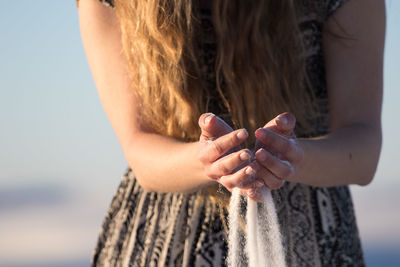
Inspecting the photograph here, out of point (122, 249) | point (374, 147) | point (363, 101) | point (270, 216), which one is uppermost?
point (363, 101)

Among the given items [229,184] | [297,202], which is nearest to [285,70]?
[297,202]

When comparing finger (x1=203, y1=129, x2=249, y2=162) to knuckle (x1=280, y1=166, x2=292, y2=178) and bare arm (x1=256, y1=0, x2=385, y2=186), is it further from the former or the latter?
bare arm (x1=256, y1=0, x2=385, y2=186)

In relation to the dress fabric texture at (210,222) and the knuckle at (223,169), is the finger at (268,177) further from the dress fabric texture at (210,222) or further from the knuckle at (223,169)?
the dress fabric texture at (210,222)

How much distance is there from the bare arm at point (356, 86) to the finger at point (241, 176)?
31 centimetres

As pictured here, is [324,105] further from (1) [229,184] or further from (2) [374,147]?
(1) [229,184]

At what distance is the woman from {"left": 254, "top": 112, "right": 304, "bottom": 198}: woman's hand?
0.24 metres

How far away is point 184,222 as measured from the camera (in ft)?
4.15

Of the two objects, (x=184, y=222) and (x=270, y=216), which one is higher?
(x=184, y=222)

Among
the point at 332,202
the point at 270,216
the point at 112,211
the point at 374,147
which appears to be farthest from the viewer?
the point at 112,211

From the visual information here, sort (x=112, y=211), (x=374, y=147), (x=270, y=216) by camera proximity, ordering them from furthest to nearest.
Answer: (x=112, y=211)
(x=374, y=147)
(x=270, y=216)

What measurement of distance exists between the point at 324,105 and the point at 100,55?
508 mm

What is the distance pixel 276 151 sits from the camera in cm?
87

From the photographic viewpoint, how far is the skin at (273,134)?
0.86 m

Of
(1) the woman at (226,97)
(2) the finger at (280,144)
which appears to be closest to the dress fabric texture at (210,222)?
(1) the woman at (226,97)
